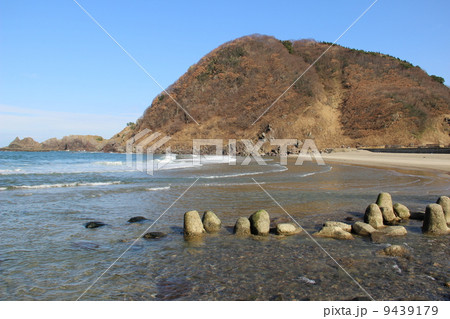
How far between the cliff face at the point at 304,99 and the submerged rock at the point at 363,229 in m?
58.6

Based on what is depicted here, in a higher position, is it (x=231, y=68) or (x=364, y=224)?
(x=231, y=68)

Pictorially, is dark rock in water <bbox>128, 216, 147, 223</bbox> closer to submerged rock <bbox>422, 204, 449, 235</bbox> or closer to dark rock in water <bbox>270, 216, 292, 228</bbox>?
dark rock in water <bbox>270, 216, 292, 228</bbox>

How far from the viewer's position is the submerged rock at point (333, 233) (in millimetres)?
7280

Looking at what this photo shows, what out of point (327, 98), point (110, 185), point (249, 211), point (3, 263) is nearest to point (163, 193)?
point (110, 185)

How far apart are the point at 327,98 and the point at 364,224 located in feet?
259

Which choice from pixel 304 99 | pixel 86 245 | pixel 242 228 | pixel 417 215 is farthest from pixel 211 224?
A: pixel 304 99

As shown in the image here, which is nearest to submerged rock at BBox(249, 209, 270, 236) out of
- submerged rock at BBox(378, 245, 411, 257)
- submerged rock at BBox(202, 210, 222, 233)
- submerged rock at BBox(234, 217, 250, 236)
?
submerged rock at BBox(234, 217, 250, 236)

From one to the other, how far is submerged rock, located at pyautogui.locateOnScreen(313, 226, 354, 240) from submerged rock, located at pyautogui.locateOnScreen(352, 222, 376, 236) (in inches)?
16.3

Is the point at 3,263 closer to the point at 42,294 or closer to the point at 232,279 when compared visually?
the point at 42,294

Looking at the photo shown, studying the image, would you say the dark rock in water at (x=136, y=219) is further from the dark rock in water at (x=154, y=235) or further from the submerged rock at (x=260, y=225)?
the submerged rock at (x=260, y=225)

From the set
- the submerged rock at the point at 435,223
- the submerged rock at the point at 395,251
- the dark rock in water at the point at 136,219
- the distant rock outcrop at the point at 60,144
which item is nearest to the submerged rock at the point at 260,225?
the submerged rock at the point at 395,251

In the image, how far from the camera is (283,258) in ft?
19.7

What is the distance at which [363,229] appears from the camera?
24.8 feet
